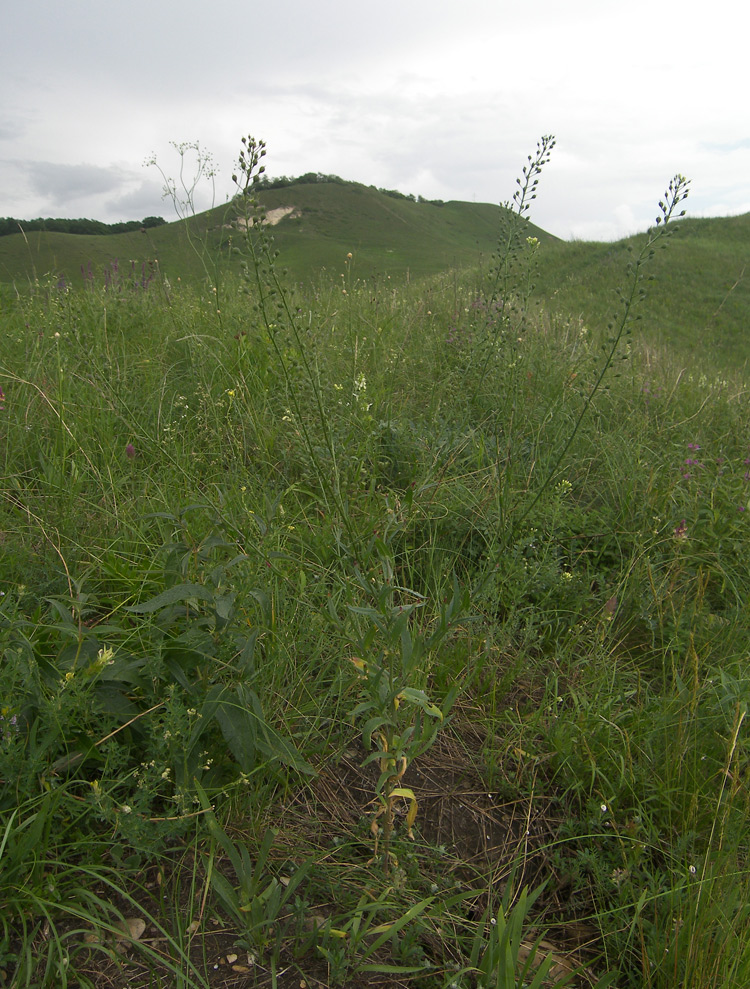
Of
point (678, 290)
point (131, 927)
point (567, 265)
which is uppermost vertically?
point (567, 265)

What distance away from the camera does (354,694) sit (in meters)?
1.76

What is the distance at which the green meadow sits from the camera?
47.0 inches

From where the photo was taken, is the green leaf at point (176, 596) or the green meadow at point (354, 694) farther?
the green leaf at point (176, 596)

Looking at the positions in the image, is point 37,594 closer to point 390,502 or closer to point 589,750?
point 390,502

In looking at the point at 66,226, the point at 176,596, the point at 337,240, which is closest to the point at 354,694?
the point at 176,596

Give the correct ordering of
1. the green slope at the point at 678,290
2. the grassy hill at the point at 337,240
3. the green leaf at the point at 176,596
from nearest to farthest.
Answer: the green leaf at the point at 176,596, the grassy hill at the point at 337,240, the green slope at the point at 678,290

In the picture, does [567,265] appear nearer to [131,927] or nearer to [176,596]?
[176,596]

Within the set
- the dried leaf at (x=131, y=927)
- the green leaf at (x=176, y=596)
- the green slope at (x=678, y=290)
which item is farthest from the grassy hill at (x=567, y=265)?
the dried leaf at (x=131, y=927)

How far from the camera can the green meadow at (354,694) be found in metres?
1.19

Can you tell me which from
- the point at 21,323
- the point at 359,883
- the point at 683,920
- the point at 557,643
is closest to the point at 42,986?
the point at 359,883

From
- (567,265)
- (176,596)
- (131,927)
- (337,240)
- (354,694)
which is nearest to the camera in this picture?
(131,927)

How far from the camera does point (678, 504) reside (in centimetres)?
292

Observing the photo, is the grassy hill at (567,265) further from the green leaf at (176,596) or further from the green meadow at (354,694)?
the green leaf at (176,596)

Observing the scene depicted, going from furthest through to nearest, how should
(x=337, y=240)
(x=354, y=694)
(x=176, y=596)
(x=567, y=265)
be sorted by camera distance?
(x=337, y=240) → (x=567, y=265) → (x=354, y=694) → (x=176, y=596)
